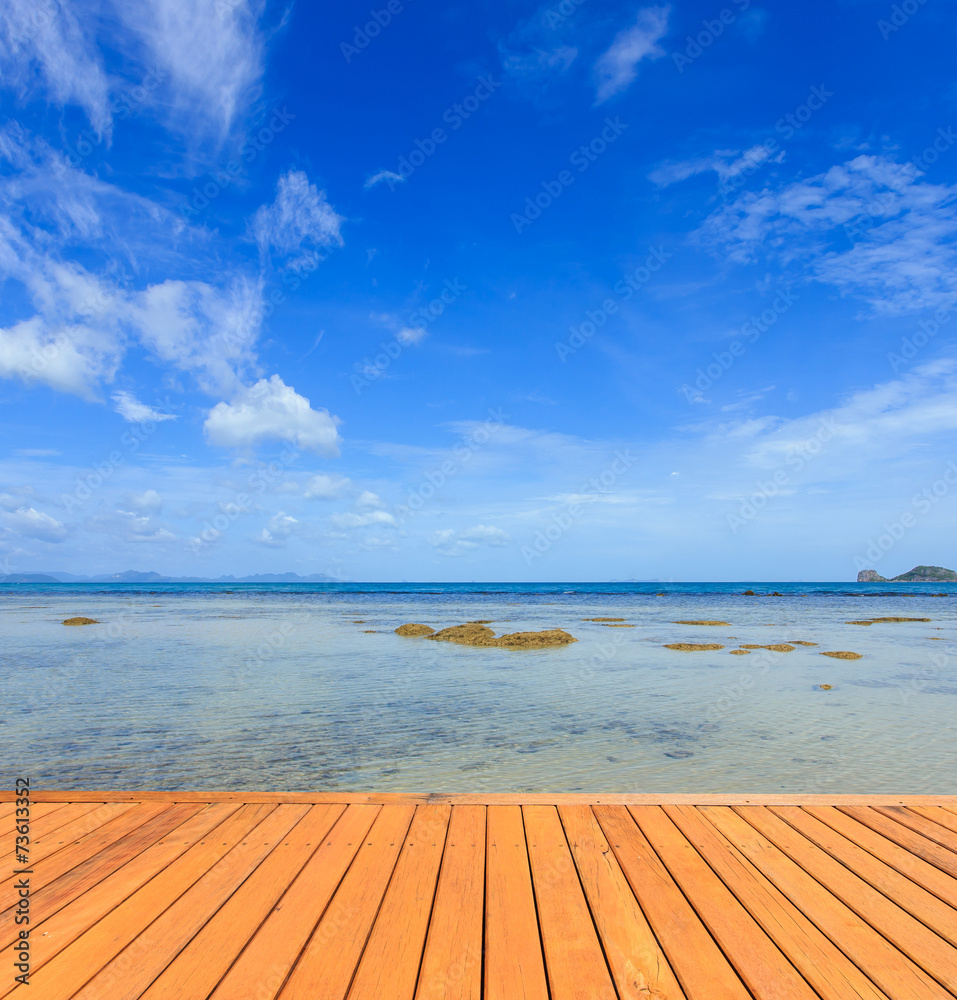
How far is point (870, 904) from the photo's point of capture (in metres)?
3.31

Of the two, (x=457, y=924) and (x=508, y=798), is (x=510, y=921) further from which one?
(x=508, y=798)

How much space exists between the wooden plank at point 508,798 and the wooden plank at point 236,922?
1.66ft

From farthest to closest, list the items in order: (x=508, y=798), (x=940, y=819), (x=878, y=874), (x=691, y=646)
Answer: (x=691, y=646)
(x=508, y=798)
(x=940, y=819)
(x=878, y=874)

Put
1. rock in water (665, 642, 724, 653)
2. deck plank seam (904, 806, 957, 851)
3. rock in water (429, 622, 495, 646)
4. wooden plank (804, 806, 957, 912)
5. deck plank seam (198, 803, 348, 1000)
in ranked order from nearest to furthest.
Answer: deck plank seam (198, 803, 348, 1000), wooden plank (804, 806, 957, 912), deck plank seam (904, 806, 957, 851), rock in water (665, 642, 724, 653), rock in water (429, 622, 495, 646)

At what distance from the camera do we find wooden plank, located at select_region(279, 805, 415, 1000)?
2629 mm

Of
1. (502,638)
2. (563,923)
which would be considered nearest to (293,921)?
(563,923)

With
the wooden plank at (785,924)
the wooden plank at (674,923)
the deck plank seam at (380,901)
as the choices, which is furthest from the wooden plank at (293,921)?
the wooden plank at (785,924)

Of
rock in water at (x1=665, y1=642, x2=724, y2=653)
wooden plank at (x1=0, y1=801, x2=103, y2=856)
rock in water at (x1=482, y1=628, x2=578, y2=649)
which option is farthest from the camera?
rock in water at (x1=482, y1=628, x2=578, y2=649)

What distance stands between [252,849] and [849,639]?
2467cm

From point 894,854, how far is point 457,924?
2994mm

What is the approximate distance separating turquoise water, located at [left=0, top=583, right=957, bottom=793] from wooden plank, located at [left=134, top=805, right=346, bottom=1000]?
2.64m

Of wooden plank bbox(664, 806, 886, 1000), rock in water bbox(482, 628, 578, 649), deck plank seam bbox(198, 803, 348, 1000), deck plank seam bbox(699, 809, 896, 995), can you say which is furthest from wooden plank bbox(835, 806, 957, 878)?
rock in water bbox(482, 628, 578, 649)

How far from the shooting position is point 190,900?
10.9 feet

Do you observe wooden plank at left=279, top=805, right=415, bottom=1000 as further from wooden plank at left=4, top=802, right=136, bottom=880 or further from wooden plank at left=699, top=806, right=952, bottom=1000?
wooden plank at left=699, top=806, right=952, bottom=1000
